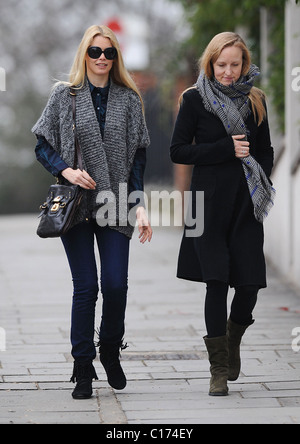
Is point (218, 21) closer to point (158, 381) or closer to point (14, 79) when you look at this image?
point (158, 381)

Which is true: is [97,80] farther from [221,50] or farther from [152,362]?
[152,362]

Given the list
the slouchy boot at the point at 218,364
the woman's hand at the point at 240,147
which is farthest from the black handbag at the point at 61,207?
the slouchy boot at the point at 218,364

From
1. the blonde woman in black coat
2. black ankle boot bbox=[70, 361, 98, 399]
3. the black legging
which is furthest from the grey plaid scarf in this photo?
black ankle boot bbox=[70, 361, 98, 399]

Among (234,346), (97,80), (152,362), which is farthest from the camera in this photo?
(152,362)

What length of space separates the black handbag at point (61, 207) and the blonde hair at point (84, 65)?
8 cm

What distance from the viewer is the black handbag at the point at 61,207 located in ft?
15.5

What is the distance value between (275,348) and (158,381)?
1.17m

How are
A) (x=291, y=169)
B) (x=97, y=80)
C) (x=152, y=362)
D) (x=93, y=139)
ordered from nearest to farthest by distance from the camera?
(x=93, y=139), (x=97, y=80), (x=152, y=362), (x=291, y=169)

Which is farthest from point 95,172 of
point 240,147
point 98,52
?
point 240,147

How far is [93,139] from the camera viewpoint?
485cm

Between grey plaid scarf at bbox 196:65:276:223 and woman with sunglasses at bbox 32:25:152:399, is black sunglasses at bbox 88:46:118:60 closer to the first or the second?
woman with sunglasses at bbox 32:25:152:399

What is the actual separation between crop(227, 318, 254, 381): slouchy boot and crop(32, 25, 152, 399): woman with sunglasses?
583 mm

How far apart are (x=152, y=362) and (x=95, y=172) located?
59.8 inches

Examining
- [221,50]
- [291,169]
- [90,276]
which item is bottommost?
[291,169]
